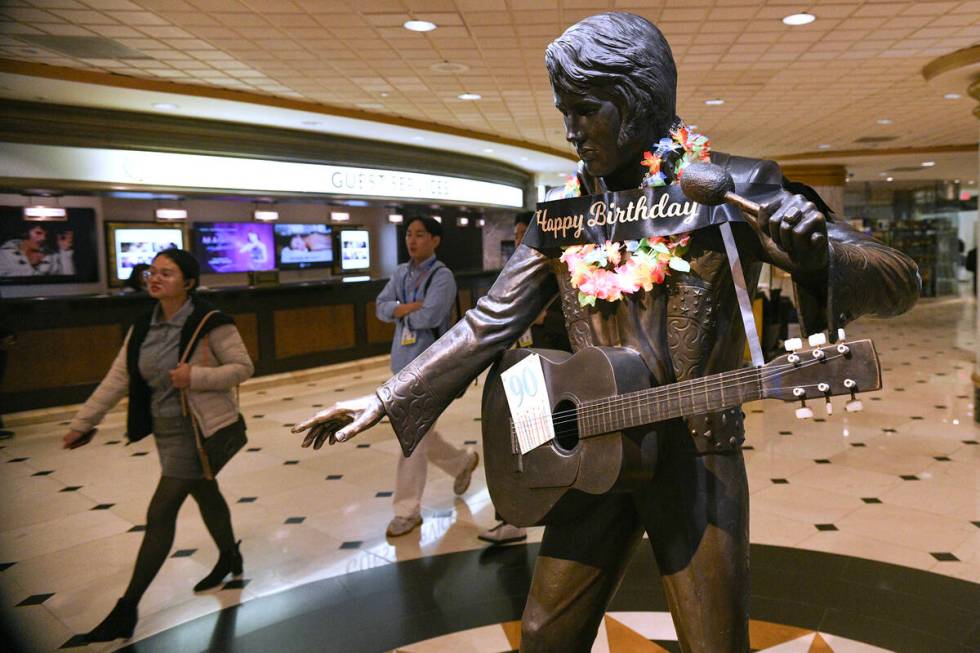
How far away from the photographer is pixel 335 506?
16.0ft

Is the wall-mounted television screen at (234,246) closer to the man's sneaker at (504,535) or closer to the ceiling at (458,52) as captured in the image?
the ceiling at (458,52)

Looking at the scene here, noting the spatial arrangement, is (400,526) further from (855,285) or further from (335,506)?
(855,285)

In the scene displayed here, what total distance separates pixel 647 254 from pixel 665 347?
0.19m

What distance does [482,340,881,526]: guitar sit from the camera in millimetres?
1190

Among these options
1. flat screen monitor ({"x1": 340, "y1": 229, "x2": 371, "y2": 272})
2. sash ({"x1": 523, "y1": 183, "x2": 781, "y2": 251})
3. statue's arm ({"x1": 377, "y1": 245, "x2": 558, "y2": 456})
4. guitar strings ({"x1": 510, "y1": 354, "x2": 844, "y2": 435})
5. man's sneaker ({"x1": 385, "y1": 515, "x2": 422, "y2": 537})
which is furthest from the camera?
flat screen monitor ({"x1": 340, "y1": 229, "x2": 371, "y2": 272})

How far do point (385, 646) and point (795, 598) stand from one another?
1827 mm

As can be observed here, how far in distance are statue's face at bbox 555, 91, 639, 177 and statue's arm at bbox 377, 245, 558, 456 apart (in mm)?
284

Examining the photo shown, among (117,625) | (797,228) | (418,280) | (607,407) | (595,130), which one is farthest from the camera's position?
(418,280)

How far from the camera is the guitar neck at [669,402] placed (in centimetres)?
127

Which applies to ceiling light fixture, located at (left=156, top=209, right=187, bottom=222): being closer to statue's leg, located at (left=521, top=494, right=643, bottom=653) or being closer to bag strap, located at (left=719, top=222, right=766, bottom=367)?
statue's leg, located at (left=521, top=494, right=643, bottom=653)

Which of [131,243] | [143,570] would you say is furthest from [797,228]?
[131,243]

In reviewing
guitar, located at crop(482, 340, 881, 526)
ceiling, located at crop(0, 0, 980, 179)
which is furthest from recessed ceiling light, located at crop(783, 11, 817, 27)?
guitar, located at crop(482, 340, 881, 526)

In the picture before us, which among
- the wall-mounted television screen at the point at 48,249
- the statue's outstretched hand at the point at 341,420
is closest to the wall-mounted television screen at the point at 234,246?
the wall-mounted television screen at the point at 48,249

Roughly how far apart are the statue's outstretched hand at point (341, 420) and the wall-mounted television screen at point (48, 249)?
932 cm
